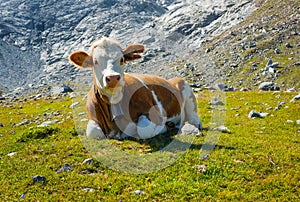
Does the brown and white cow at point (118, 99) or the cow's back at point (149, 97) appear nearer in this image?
the brown and white cow at point (118, 99)

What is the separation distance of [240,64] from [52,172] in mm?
68327

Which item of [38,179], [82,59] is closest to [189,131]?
[82,59]

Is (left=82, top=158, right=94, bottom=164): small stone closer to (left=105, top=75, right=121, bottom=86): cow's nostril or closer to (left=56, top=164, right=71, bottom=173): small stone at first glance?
(left=56, top=164, right=71, bottom=173): small stone

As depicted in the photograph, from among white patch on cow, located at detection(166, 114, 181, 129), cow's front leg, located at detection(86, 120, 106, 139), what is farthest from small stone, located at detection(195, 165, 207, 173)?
white patch on cow, located at detection(166, 114, 181, 129)

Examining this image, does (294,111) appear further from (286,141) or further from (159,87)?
(159,87)

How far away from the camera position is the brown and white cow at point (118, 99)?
10953mm

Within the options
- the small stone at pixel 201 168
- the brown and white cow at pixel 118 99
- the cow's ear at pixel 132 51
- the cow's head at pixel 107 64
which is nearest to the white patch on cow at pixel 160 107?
the brown and white cow at pixel 118 99

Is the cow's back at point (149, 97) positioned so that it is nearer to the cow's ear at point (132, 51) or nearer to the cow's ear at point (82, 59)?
the cow's ear at point (132, 51)

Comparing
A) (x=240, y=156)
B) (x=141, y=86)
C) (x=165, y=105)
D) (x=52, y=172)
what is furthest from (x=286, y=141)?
(x=52, y=172)

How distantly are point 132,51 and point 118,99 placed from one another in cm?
185

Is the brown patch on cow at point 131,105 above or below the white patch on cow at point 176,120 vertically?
above

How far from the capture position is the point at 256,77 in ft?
194

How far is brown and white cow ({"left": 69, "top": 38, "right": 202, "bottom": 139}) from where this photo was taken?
10953 mm

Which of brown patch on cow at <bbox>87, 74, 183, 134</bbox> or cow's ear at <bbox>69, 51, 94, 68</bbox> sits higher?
cow's ear at <bbox>69, 51, 94, 68</bbox>
